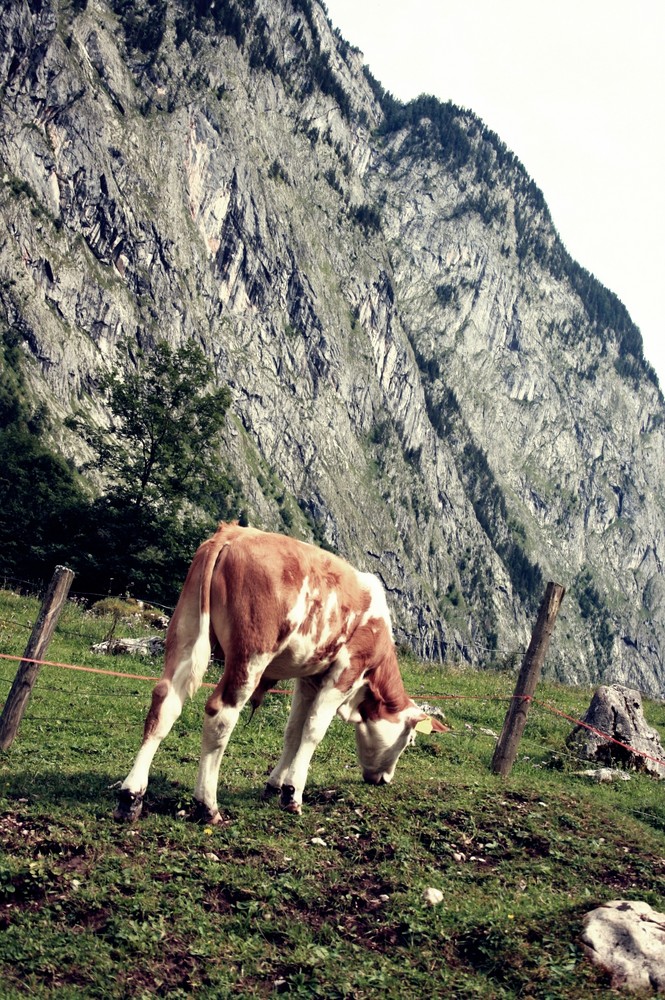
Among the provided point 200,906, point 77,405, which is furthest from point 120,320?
point 200,906

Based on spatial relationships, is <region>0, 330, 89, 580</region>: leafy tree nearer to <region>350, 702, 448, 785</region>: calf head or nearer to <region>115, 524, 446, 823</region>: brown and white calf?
<region>350, 702, 448, 785</region>: calf head

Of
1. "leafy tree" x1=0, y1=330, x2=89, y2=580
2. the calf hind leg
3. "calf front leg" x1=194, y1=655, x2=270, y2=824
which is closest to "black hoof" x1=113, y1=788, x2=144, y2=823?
the calf hind leg

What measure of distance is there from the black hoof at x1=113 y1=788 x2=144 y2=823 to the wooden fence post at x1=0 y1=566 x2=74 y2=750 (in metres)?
3.39

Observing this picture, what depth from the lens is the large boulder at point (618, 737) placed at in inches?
637

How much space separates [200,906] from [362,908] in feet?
4.99

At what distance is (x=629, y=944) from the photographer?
7.34m

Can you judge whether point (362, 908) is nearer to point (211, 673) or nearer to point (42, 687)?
point (42, 687)

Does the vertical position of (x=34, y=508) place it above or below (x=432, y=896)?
below

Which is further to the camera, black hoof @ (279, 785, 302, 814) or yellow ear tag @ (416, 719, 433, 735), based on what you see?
yellow ear tag @ (416, 719, 433, 735)

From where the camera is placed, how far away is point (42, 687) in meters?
17.1

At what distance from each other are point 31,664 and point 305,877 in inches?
220

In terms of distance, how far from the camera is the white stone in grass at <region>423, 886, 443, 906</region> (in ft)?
27.1

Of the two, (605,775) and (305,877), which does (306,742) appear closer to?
(305,877)

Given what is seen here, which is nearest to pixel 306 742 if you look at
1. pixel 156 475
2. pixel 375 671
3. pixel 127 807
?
pixel 375 671
